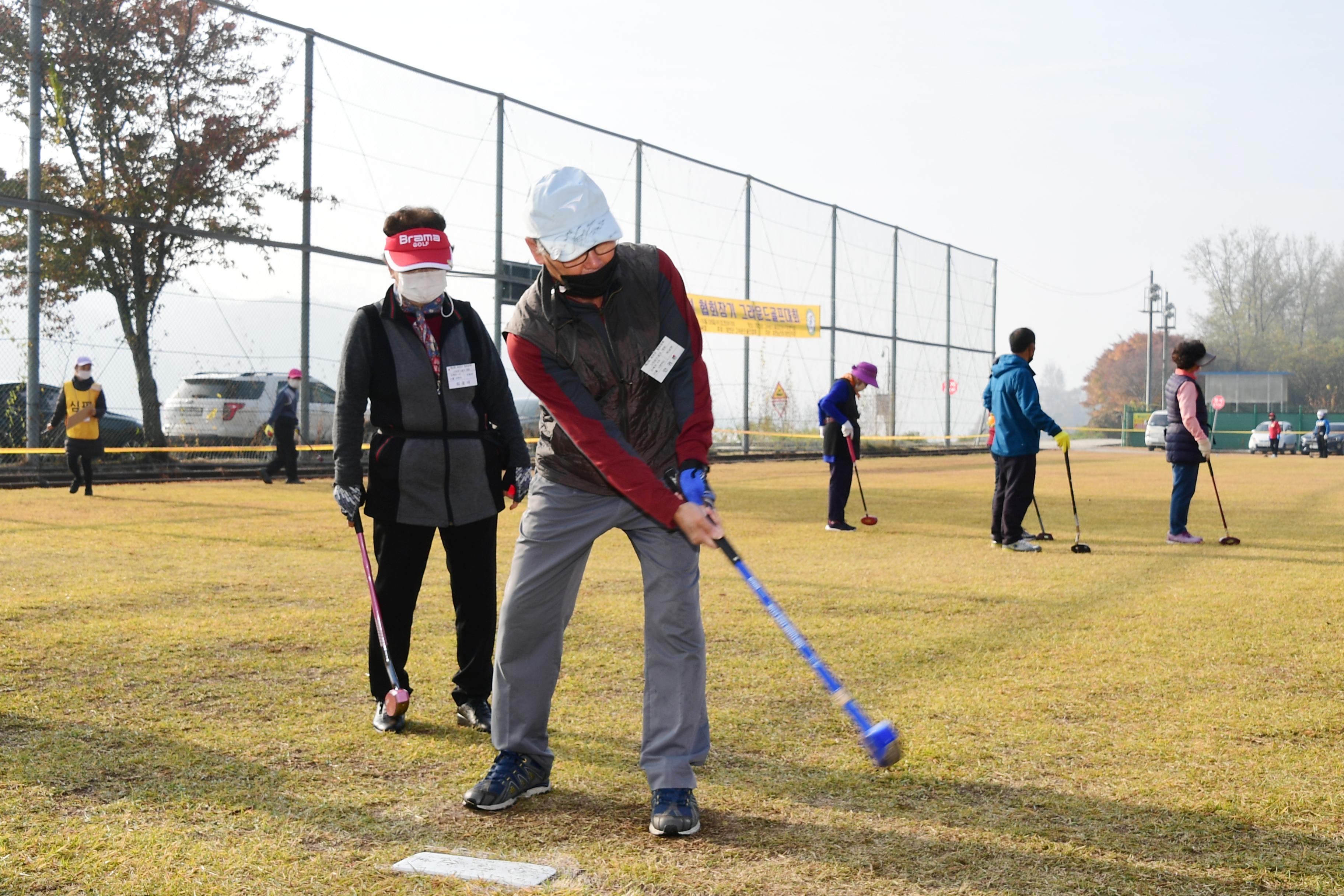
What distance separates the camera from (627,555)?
9.28 meters

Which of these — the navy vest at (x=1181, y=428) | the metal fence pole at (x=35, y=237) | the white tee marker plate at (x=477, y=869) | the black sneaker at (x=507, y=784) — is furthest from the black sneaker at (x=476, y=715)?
the metal fence pole at (x=35, y=237)

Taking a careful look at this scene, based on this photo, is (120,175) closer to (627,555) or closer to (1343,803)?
(627,555)

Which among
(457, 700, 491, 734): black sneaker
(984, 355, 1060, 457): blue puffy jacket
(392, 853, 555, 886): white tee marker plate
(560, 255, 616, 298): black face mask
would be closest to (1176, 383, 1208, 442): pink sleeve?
(984, 355, 1060, 457): blue puffy jacket

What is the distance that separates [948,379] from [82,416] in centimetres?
2983

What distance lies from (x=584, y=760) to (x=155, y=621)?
3.33m

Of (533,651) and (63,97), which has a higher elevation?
(63,97)

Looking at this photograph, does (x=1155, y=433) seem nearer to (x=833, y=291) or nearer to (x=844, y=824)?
(x=833, y=291)

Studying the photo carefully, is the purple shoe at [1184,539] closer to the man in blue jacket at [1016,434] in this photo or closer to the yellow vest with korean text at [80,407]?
the man in blue jacket at [1016,434]

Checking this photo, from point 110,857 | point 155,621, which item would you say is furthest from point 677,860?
point 155,621

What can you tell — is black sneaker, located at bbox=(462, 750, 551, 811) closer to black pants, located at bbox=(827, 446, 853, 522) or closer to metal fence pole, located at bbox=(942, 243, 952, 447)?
black pants, located at bbox=(827, 446, 853, 522)

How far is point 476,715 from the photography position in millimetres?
4301

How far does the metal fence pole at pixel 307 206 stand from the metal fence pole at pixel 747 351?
488 inches

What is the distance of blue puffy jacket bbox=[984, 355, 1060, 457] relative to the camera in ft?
32.5

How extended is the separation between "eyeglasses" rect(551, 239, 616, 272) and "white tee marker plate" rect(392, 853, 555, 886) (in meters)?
1.59
